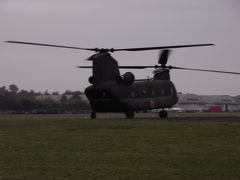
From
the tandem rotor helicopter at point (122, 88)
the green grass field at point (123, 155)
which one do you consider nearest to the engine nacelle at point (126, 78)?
the tandem rotor helicopter at point (122, 88)

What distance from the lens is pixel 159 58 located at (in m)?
50.8

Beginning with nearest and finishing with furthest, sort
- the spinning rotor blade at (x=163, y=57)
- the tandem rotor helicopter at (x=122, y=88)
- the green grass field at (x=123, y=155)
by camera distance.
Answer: the green grass field at (x=123, y=155) → the tandem rotor helicopter at (x=122, y=88) → the spinning rotor blade at (x=163, y=57)

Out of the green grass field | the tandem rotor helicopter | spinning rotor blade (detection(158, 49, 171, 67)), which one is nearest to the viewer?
the green grass field

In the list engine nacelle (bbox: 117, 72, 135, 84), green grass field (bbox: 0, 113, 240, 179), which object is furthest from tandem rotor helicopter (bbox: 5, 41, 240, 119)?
green grass field (bbox: 0, 113, 240, 179)

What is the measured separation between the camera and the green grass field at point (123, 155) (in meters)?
13.4

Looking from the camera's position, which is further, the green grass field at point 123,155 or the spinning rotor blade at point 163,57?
the spinning rotor blade at point 163,57

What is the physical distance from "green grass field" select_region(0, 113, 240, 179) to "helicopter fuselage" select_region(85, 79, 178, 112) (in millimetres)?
19195

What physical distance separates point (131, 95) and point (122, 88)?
1505 mm

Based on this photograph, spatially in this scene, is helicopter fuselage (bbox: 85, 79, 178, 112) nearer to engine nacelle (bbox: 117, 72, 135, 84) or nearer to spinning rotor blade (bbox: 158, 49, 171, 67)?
engine nacelle (bbox: 117, 72, 135, 84)

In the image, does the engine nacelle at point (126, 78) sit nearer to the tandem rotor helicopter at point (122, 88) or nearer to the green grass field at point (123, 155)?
the tandem rotor helicopter at point (122, 88)

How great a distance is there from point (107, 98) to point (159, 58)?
8495 millimetres

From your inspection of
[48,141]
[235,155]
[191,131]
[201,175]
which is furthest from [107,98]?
[201,175]

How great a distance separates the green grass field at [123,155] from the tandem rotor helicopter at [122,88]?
59.6ft

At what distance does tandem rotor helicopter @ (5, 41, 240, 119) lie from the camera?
144 ft
